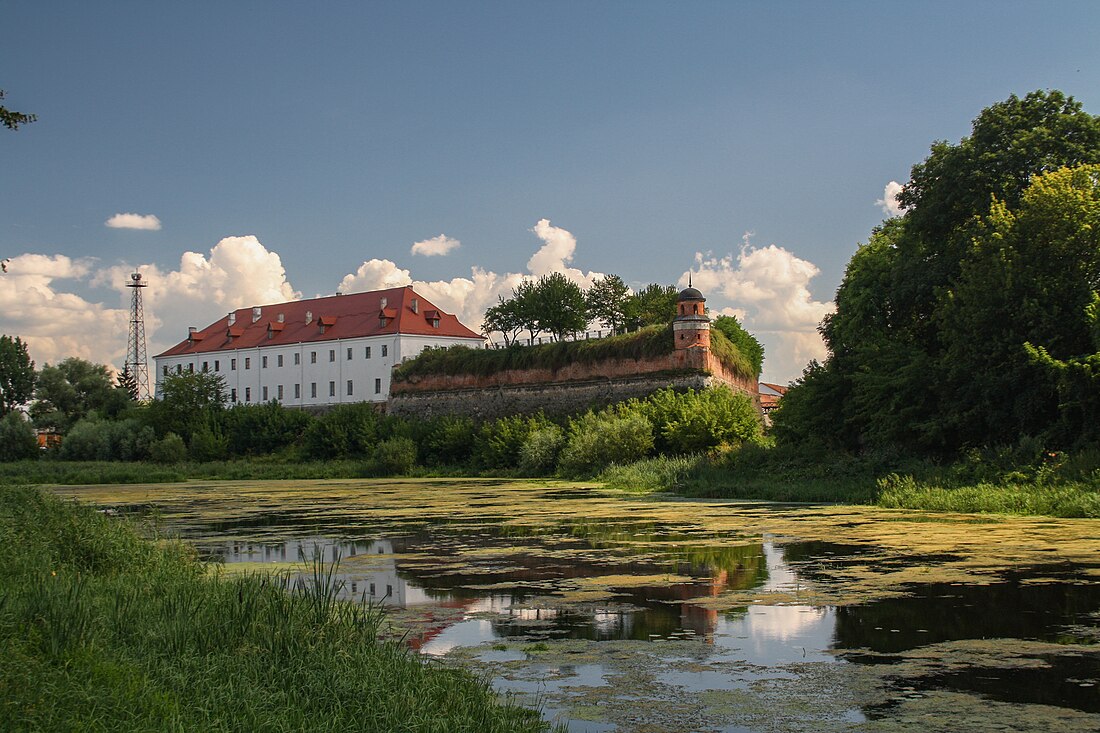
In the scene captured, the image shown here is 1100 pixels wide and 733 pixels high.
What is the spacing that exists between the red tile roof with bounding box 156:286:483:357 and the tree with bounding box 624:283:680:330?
1070 cm

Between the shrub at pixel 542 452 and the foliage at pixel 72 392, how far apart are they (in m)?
41.2

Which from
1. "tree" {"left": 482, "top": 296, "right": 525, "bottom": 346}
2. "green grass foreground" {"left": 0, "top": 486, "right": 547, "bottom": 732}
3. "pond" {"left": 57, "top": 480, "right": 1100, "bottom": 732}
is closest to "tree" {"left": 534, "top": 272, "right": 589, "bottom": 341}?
"tree" {"left": 482, "top": 296, "right": 525, "bottom": 346}

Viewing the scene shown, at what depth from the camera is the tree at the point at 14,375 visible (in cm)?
8856

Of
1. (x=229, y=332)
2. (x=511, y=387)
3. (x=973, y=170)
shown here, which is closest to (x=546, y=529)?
(x=973, y=170)

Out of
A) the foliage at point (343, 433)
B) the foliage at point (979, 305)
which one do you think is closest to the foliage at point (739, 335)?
the foliage at point (343, 433)

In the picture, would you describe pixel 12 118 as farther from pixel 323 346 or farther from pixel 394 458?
pixel 323 346

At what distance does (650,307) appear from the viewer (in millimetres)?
69000

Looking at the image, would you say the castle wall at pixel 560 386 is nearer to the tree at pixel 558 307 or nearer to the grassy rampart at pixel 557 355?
the grassy rampart at pixel 557 355

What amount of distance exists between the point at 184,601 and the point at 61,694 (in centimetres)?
232

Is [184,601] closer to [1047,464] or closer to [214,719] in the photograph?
[214,719]

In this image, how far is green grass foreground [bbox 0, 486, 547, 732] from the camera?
195 inches

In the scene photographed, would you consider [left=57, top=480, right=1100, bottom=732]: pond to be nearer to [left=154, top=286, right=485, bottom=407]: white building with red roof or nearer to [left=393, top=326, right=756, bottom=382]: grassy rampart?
[left=393, top=326, right=756, bottom=382]: grassy rampart

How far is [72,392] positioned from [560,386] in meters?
41.4

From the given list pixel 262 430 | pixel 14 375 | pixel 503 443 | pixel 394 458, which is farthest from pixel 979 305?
pixel 14 375
